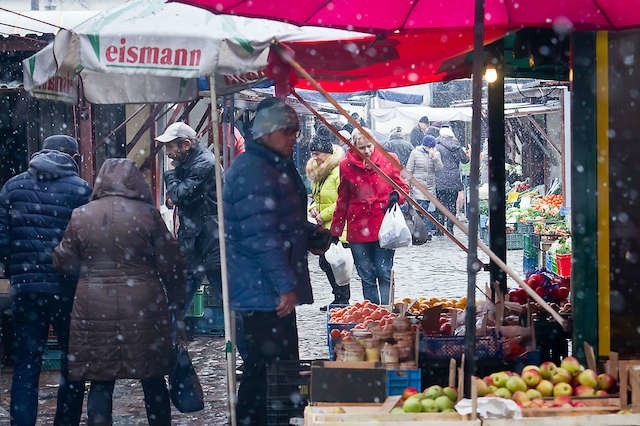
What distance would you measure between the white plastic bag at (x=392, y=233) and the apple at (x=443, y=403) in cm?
587

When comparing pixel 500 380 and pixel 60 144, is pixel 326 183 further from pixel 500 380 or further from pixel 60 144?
pixel 500 380

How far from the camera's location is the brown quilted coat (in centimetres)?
633

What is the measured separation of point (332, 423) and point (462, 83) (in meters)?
39.3

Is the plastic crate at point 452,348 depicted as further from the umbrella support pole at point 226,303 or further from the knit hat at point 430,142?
the knit hat at point 430,142

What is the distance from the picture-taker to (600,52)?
18.9ft

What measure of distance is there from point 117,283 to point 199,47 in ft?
4.93

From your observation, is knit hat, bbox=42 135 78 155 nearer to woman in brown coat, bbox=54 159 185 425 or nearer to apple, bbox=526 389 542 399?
woman in brown coat, bbox=54 159 185 425

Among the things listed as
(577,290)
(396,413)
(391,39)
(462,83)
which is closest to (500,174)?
(391,39)

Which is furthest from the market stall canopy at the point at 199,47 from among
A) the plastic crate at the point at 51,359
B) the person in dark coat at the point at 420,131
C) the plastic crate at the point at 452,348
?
the person in dark coat at the point at 420,131

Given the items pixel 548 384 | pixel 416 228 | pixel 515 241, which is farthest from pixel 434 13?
pixel 515 241

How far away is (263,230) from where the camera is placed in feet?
20.9

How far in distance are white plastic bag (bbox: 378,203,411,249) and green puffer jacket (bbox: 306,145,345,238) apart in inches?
40.8

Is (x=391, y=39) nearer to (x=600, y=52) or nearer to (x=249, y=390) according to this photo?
(x=600, y=52)

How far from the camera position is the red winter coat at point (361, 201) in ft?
34.8
